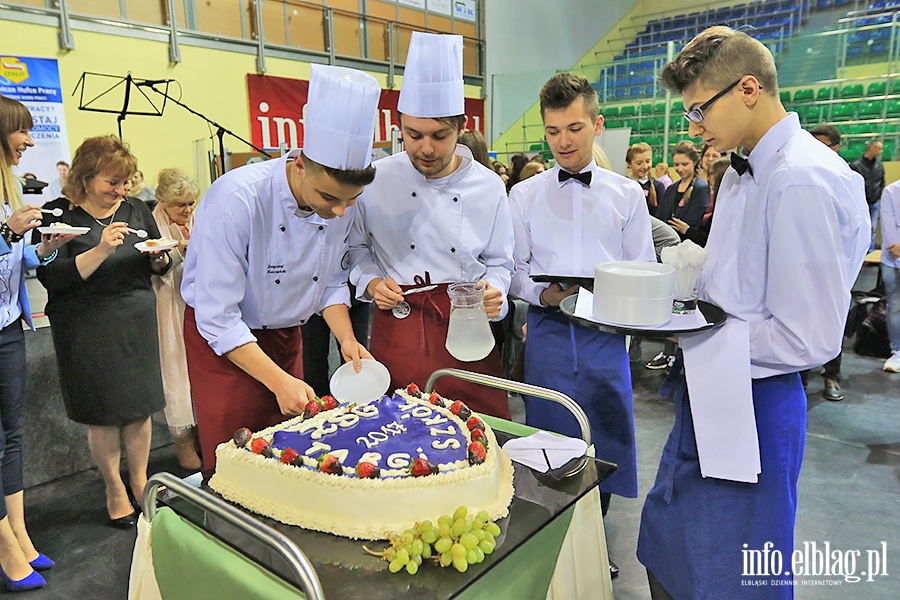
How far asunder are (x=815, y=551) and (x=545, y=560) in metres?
1.54

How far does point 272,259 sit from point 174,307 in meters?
1.67

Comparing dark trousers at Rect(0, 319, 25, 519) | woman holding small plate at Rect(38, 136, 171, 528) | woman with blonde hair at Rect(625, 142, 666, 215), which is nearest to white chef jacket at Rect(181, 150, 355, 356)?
dark trousers at Rect(0, 319, 25, 519)

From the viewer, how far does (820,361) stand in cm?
120

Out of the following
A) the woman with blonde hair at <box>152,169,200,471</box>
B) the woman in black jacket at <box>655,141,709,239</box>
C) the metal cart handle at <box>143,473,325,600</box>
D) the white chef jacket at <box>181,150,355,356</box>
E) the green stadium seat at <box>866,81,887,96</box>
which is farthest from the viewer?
the green stadium seat at <box>866,81,887,96</box>

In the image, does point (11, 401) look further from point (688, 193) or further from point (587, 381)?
point (688, 193)

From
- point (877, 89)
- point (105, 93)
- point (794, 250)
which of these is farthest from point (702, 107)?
point (877, 89)

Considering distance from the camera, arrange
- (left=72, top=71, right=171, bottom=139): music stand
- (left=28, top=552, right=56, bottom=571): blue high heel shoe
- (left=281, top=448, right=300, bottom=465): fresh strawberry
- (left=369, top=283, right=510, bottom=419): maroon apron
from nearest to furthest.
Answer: (left=281, top=448, right=300, bottom=465): fresh strawberry → (left=369, top=283, right=510, bottom=419): maroon apron → (left=28, top=552, right=56, bottom=571): blue high heel shoe → (left=72, top=71, right=171, bottom=139): music stand

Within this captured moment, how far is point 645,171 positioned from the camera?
201 inches

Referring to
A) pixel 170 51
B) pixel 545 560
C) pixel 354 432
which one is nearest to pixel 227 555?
pixel 354 432

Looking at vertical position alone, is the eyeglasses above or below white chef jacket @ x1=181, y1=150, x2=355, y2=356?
above

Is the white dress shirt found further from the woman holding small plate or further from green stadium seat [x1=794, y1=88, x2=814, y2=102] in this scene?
green stadium seat [x1=794, y1=88, x2=814, y2=102]

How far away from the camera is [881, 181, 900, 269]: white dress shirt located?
3.96 m

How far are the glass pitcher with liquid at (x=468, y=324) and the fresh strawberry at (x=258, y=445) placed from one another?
527 mm

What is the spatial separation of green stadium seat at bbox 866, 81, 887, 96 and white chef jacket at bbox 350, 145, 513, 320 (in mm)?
8711
